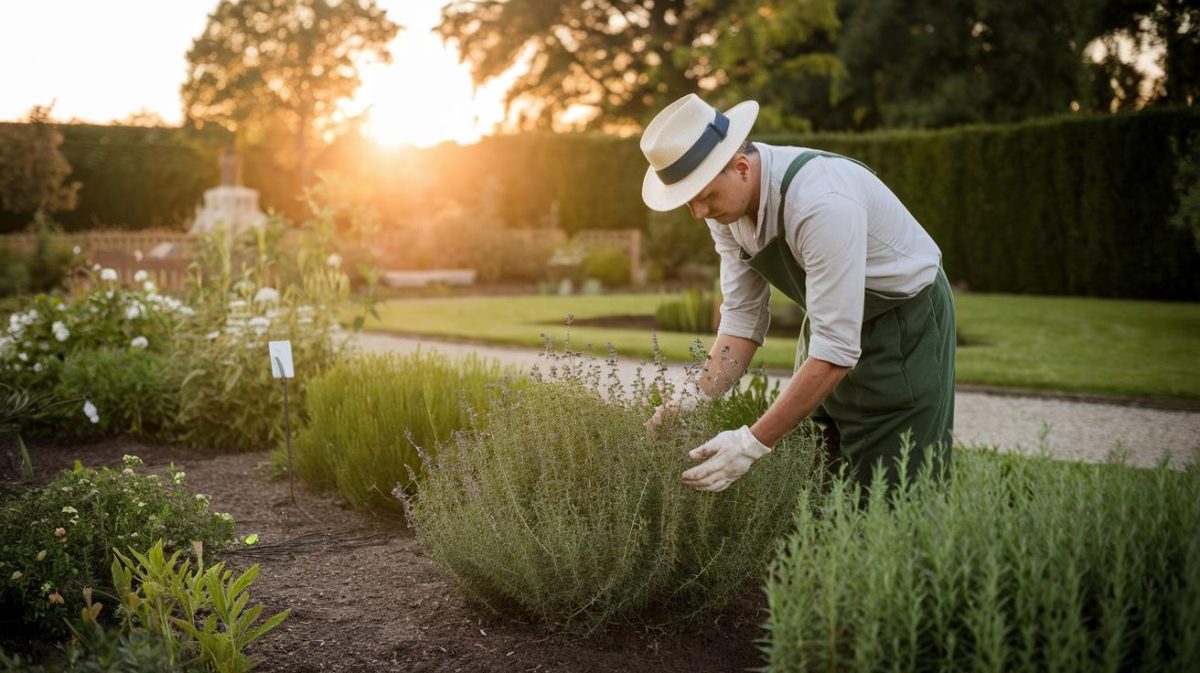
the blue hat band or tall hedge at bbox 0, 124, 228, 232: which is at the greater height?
tall hedge at bbox 0, 124, 228, 232

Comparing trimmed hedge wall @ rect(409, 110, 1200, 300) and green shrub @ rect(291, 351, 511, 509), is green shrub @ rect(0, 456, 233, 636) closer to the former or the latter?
green shrub @ rect(291, 351, 511, 509)

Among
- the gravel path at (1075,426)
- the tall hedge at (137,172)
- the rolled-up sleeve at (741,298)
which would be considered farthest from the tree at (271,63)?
the rolled-up sleeve at (741,298)

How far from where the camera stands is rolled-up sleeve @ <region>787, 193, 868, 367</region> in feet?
7.64

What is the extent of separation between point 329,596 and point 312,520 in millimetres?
955

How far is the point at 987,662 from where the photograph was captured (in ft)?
5.51

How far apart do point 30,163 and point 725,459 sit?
21111 mm

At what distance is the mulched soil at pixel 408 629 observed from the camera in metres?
2.45

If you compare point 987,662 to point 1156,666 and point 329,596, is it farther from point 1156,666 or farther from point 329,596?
point 329,596

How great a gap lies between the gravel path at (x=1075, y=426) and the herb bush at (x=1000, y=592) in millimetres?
3248

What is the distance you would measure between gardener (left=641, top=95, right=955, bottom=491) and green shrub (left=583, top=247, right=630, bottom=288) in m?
15.6

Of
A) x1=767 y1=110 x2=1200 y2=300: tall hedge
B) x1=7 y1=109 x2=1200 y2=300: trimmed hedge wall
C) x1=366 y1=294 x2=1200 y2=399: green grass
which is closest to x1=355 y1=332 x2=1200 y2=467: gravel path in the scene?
x1=366 y1=294 x2=1200 y2=399: green grass

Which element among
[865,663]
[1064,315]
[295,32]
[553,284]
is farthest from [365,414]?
[295,32]

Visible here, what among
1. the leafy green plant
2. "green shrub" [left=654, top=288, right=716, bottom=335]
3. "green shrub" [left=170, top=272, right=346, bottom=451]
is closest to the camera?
the leafy green plant

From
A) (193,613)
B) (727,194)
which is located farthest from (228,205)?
(727,194)
